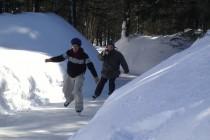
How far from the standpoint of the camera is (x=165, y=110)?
544cm

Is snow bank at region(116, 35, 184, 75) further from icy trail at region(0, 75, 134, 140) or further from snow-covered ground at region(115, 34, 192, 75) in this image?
icy trail at region(0, 75, 134, 140)

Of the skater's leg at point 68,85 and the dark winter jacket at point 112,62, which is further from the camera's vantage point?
the dark winter jacket at point 112,62

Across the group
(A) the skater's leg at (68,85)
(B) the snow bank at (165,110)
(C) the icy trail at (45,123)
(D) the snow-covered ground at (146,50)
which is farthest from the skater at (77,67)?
(D) the snow-covered ground at (146,50)

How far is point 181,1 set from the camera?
2766 cm

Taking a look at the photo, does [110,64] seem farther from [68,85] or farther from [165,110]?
[165,110]

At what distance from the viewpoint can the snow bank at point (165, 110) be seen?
4.86 metres

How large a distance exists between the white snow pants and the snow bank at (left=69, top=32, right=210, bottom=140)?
4746mm

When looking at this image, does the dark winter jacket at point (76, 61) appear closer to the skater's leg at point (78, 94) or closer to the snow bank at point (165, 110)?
the skater's leg at point (78, 94)

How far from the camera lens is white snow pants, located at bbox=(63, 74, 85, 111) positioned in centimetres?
1188

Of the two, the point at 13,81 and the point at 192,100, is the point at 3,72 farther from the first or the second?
the point at 192,100

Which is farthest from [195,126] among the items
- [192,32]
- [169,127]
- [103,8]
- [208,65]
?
[103,8]

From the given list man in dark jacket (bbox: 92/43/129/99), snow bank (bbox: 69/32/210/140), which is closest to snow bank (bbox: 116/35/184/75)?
man in dark jacket (bbox: 92/43/129/99)

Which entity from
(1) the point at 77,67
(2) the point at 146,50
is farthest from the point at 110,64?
(2) the point at 146,50

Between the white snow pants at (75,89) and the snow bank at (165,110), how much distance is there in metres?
4.75
